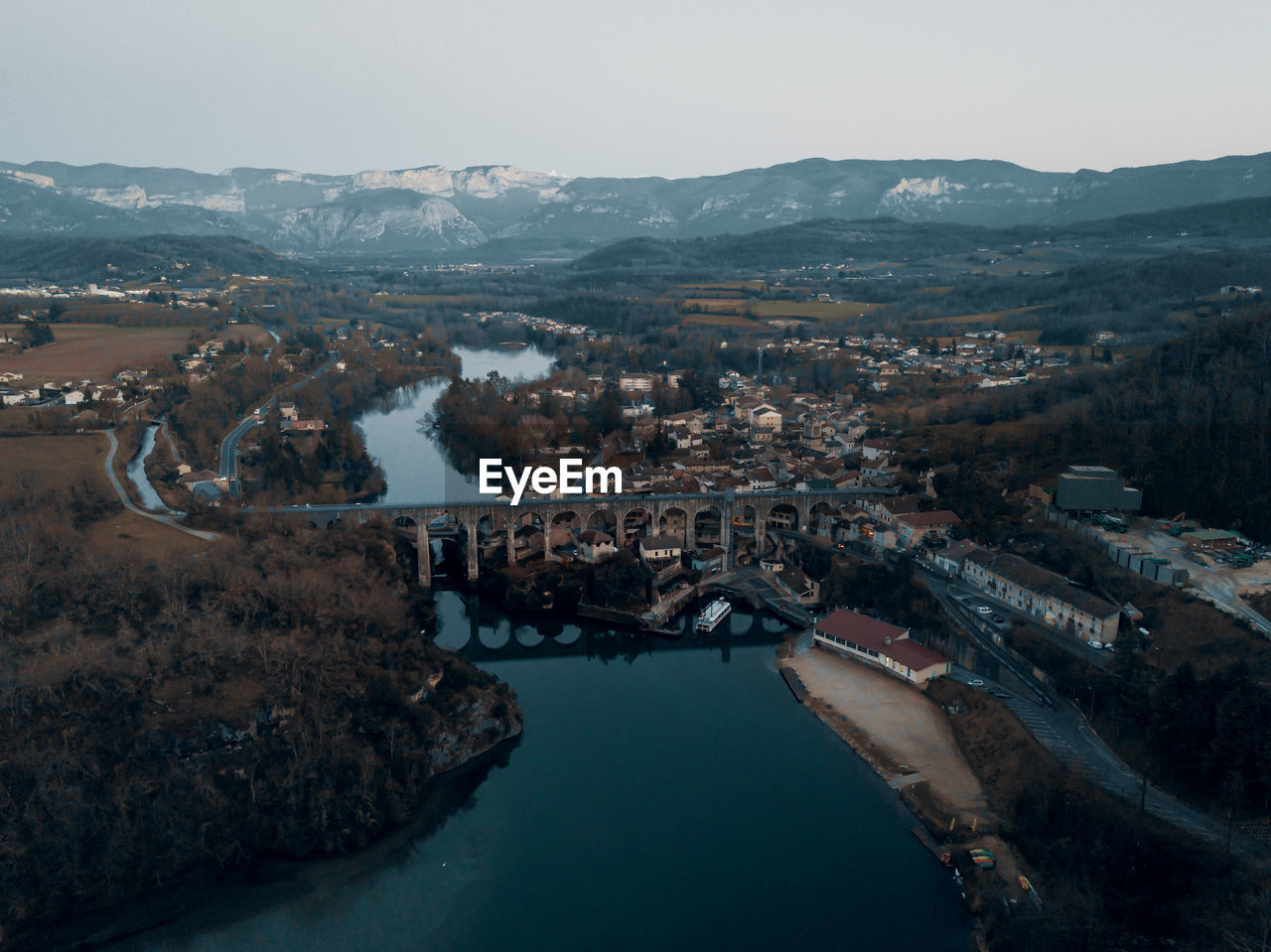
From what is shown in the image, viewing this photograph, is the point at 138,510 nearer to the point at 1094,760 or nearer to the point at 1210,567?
the point at 1094,760

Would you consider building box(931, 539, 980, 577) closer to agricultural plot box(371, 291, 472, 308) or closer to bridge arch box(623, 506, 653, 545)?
bridge arch box(623, 506, 653, 545)

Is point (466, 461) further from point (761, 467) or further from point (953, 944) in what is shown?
point (953, 944)

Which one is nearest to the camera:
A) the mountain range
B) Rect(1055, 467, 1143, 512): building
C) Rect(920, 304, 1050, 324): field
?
Rect(1055, 467, 1143, 512): building

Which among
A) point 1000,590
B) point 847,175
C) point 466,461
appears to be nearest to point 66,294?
point 466,461

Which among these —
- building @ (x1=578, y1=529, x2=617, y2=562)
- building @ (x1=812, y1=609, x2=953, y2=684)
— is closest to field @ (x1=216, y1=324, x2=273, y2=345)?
building @ (x1=578, y1=529, x2=617, y2=562)

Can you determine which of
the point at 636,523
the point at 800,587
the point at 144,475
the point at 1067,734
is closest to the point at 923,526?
the point at 800,587

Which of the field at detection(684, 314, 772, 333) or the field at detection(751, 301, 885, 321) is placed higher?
the field at detection(751, 301, 885, 321)
